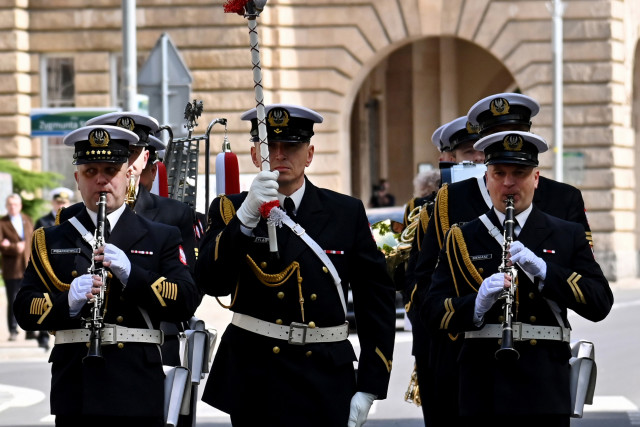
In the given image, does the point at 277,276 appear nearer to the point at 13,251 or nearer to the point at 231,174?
the point at 231,174

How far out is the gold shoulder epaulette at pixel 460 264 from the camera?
6.95 metres

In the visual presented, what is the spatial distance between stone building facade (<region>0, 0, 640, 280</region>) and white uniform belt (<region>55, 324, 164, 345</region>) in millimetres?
24303

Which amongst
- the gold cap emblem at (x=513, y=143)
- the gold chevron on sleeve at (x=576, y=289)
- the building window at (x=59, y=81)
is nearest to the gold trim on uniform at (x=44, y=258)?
the gold cap emblem at (x=513, y=143)

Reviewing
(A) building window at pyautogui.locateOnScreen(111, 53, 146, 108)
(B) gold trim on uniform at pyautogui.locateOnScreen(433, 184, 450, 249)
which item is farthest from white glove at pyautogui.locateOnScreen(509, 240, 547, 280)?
(A) building window at pyautogui.locateOnScreen(111, 53, 146, 108)

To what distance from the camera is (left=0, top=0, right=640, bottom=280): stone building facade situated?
31641 mm

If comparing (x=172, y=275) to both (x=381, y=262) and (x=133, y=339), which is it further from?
(x=381, y=262)

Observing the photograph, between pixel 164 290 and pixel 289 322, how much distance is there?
0.53 meters

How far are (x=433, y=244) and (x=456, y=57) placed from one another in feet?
111

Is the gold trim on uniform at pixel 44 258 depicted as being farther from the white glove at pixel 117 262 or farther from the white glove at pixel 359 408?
the white glove at pixel 359 408

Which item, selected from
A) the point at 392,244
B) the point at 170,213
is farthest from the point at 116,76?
the point at 170,213

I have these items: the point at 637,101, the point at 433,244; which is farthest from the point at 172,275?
the point at 637,101

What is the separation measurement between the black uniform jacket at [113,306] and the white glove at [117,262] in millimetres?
34

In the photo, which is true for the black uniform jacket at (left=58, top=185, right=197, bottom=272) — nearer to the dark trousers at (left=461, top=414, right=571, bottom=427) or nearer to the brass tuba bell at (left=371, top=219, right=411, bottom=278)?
the brass tuba bell at (left=371, top=219, right=411, bottom=278)

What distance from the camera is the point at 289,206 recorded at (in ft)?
22.5
